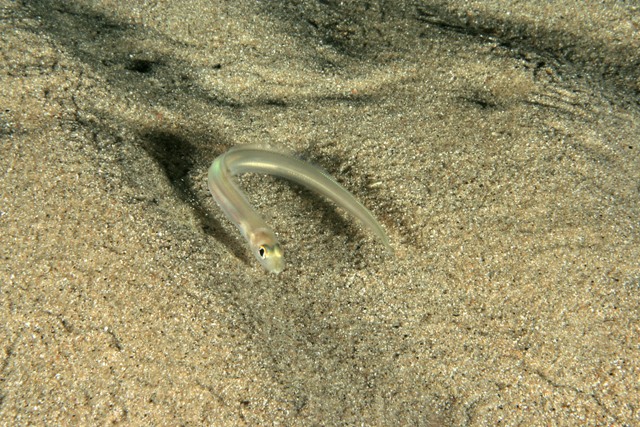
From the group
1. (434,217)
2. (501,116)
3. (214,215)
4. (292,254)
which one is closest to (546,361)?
(434,217)

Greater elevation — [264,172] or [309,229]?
[264,172]

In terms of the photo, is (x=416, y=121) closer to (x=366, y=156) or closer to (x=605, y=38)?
(x=366, y=156)

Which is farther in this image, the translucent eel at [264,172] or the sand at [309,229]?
the translucent eel at [264,172]

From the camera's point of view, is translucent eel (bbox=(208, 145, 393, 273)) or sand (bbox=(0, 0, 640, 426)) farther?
translucent eel (bbox=(208, 145, 393, 273))
